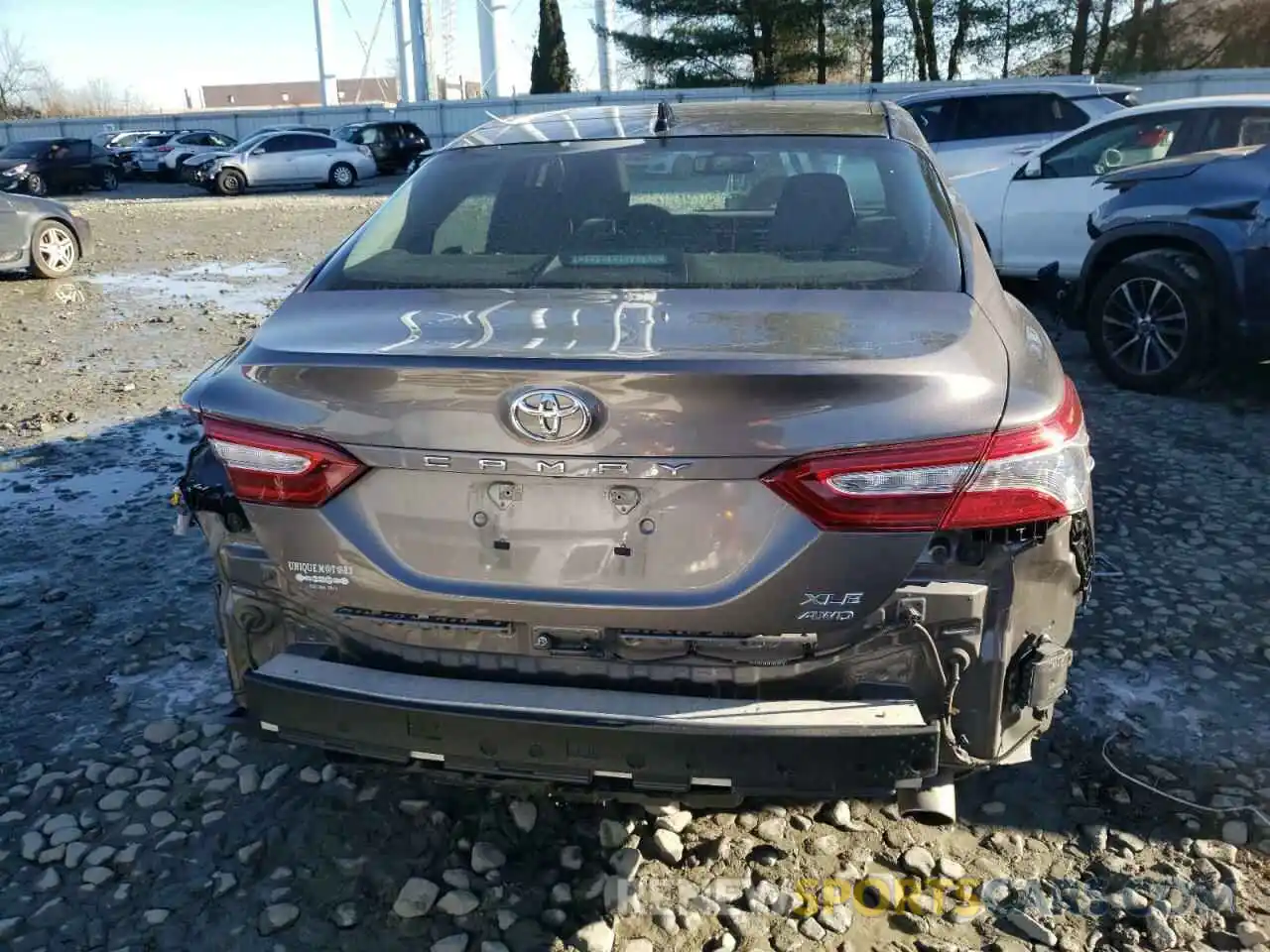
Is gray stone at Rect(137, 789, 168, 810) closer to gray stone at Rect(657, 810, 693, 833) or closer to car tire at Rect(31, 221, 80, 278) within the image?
gray stone at Rect(657, 810, 693, 833)

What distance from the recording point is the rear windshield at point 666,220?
2668 millimetres

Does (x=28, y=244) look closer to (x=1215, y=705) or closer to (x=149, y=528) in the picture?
(x=149, y=528)

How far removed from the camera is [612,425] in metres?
2.11

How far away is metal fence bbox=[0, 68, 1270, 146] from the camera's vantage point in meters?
26.2

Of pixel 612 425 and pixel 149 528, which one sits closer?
pixel 612 425

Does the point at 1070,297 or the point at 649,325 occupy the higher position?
the point at 649,325

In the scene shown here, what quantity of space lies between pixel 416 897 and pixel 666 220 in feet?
5.93

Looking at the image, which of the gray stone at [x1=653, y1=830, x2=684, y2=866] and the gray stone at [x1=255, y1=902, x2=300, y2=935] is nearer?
the gray stone at [x1=255, y1=902, x2=300, y2=935]

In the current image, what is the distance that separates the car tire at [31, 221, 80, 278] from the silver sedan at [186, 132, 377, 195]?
14.7 meters

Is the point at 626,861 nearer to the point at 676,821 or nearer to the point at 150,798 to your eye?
the point at 676,821

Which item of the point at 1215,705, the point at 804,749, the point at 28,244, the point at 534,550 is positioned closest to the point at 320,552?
the point at 534,550

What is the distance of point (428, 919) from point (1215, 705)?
2.39 meters

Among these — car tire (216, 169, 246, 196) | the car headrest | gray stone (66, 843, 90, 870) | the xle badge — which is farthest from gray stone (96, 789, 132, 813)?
car tire (216, 169, 246, 196)

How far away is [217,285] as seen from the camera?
11820mm
